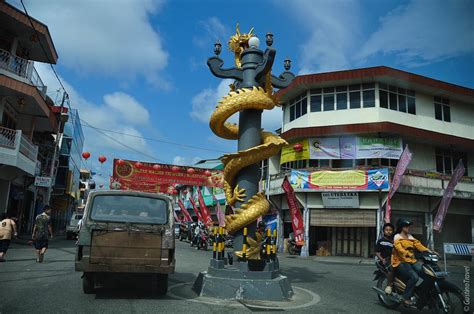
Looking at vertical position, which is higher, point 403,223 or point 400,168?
point 400,168

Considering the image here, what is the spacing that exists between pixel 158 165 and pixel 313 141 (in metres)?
10.6

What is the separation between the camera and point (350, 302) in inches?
303

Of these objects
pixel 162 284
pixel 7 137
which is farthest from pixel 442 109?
pixel 7 137

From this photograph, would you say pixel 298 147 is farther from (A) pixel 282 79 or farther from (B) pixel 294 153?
(A) pixel 282 79

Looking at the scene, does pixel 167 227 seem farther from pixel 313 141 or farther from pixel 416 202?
pixel 416 202

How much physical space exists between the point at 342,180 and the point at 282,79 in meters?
13.2

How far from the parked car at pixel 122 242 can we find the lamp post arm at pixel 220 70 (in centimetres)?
368

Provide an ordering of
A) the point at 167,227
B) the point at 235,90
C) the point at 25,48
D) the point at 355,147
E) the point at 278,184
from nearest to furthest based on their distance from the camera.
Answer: the point at 167,227, the point at 235,90, the point at 25,48, the point at 355,147, the point at 278,184

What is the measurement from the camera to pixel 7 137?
18.0 meters

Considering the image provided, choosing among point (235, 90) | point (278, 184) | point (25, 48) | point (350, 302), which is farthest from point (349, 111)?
point (25, 48)

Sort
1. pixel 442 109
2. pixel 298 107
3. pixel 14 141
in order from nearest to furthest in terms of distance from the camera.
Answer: pixel 14 141, pixel 442 109, pixel 298 107

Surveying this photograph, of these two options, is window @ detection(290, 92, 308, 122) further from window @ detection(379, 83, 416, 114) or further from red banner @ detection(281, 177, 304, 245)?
red banner @ detection(281, 177, 304, 245)

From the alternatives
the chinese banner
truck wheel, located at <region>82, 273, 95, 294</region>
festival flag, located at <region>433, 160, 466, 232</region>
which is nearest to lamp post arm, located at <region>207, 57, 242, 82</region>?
truck wheel, located at <region>82, 273, 95, 294</region>

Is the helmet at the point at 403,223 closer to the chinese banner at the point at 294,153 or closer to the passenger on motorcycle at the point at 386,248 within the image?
the passenger on motorcycle at the point at 386,248
